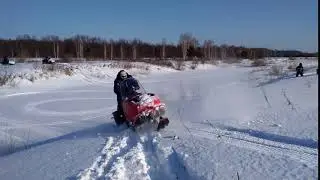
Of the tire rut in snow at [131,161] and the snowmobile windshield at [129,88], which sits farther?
the snowmobile windshield at [129,88]

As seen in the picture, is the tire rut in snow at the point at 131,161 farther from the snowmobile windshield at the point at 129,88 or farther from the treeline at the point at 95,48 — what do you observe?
the treeline at the point at 95,48

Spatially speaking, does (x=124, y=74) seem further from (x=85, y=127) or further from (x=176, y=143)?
(x=176, y=143)

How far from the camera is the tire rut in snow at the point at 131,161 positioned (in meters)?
7.58

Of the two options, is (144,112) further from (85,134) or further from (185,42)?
(185,42)

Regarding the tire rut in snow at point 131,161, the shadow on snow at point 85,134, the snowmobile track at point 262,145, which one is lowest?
the shadow on snow at point 85,134

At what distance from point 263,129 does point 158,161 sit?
3.94m

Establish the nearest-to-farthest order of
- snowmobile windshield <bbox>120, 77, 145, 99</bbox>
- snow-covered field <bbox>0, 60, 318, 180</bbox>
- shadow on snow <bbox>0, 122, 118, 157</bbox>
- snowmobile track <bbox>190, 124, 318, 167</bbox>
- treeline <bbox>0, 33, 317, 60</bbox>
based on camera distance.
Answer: snow-covered field <bbox>0, 60, 318, 180</bbox>
snowmobile track <bbox>190, 124, 318, 167</bbox>
shadow on snow <bbox>0, 122, 118, 157</bbox>
snowmobile windshield <bbox>120, 77, 145, 99</bbox>
treeline <bbox>0, 33, 317, 60</bbox>

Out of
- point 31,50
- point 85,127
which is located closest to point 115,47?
point 31,50

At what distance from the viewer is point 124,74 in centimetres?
1402

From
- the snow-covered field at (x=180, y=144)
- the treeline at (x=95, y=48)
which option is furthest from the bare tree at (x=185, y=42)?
the snow-covered field at (x=180, y=144)

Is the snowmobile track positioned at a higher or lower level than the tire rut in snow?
higher

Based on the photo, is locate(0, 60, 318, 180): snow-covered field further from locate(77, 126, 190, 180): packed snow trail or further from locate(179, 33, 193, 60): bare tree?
locate(179, 33, 193, 60): bare tree

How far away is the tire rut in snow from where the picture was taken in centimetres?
758

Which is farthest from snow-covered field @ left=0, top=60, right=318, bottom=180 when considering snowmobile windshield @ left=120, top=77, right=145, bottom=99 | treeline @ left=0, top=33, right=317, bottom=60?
treeline @ left=0, top=33, right=317, bottom=60
